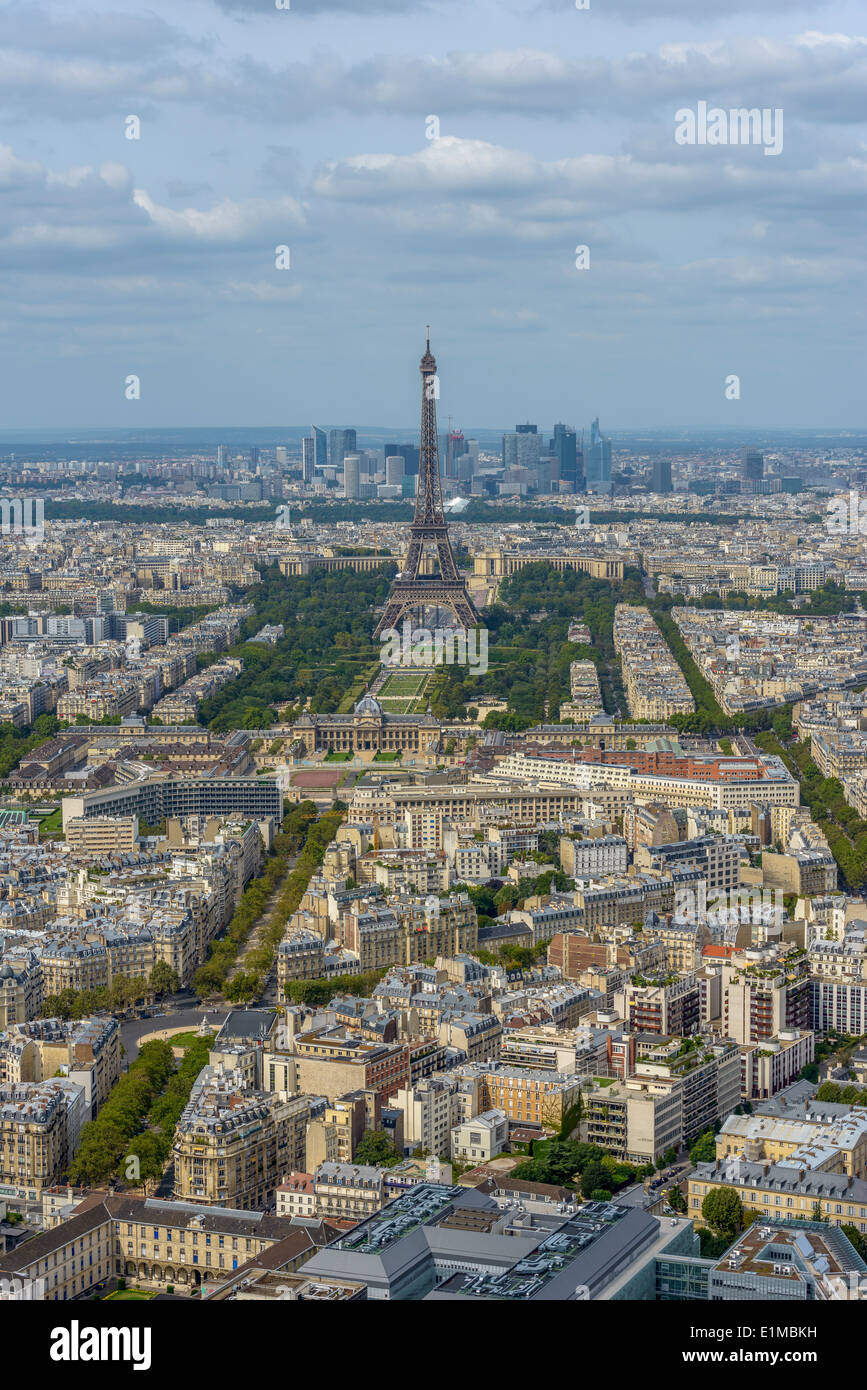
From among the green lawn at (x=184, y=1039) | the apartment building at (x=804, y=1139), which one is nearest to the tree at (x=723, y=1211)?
the apartment building at (x=804, y=1139)

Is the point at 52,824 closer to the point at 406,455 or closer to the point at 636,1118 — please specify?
the point at 636,1118

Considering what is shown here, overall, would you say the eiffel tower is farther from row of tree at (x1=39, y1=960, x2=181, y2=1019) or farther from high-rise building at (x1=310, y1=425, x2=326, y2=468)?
high-rise building at (x1=310, y1=425, x2=326, y2=468)

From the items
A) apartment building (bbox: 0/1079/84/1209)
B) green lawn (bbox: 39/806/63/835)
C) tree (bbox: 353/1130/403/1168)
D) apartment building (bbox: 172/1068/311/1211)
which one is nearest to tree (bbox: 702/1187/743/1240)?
tree (bbox: 353/1130/403/1168)

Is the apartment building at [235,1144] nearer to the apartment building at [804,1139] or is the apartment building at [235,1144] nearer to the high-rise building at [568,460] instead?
the apartment building at [804,1139]

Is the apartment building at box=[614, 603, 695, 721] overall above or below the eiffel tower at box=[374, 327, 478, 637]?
below
